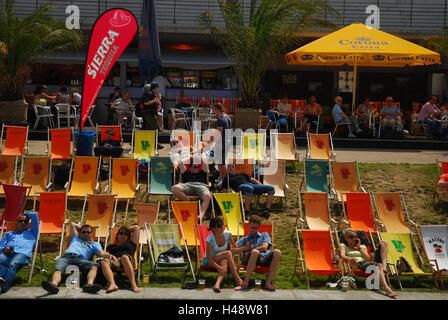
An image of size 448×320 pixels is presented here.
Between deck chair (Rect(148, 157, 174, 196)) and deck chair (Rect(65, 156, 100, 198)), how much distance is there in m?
0.91

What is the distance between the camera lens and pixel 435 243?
957cm

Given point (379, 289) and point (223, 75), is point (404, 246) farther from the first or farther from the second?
point (223, 75)

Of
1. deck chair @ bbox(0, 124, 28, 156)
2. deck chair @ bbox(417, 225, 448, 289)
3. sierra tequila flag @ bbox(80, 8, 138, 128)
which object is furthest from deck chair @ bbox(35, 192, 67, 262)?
deck chair @ bbox(417, 225, 448, 289)

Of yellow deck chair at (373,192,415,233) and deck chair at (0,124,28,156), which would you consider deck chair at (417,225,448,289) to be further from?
deck chair at (0,124,28,156)

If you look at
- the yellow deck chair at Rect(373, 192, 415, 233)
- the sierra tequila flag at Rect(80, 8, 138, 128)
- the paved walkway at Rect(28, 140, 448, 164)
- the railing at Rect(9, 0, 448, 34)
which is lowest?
the yellow deck chair at Rect(373, 192, 415, 233)

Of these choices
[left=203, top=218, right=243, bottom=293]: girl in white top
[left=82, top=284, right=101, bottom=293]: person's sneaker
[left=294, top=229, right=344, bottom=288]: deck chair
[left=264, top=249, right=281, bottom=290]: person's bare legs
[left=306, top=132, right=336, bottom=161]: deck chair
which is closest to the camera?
[left=82, top=284, right=101, bottom=293]: person's sneaker

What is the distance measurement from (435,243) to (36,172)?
6.51 metres

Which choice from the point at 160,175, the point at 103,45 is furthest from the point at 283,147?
the point at 103,45

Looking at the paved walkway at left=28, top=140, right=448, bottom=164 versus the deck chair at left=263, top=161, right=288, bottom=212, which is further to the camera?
the paved walkway at left=28, top=140, right=448, bottom=164

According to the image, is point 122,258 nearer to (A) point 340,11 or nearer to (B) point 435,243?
(B) point 435,243

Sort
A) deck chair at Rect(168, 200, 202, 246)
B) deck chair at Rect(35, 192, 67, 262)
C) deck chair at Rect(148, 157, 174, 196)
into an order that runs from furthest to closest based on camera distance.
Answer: deck chair at Rect(148, 157, 174, 196), deck chair at Rect(168, 200, 202, 246), deck chair at Rect(35, 192, 67, 262)

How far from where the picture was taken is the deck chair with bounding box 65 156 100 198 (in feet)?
37.6

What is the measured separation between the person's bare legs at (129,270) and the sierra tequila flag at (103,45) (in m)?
3.94

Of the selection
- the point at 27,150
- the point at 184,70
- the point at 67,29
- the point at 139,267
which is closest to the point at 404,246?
the point at 139,267
